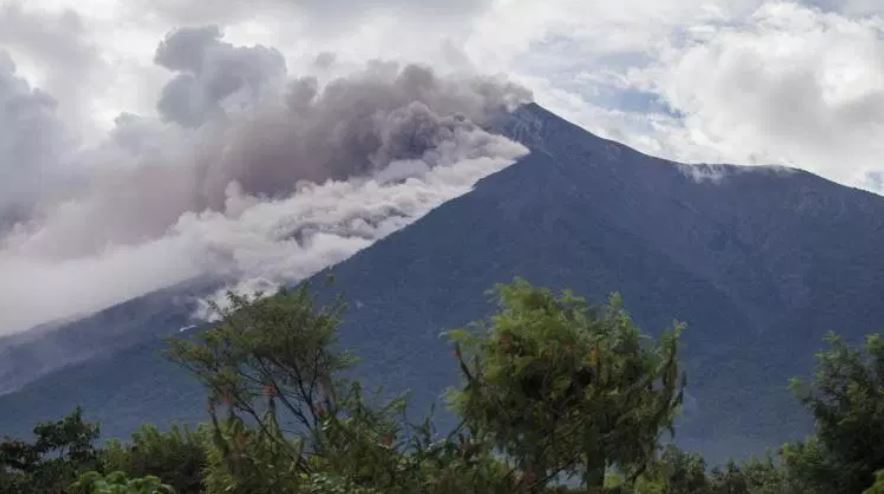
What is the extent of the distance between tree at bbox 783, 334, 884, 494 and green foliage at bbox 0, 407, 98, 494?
85.2 ft

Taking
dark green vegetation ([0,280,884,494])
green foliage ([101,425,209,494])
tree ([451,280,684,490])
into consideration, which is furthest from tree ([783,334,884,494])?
green foliage ([101,425,209,494])

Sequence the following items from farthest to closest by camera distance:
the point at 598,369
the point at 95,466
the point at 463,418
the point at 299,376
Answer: the point at 95,466, the point at 299,376, the point at 463,418, the point at 598,369

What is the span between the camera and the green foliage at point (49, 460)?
126ft

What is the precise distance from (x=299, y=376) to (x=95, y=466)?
17.9 m

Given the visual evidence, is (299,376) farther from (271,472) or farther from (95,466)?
(95,466)

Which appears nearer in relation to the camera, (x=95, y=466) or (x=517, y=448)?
(x=517, y=448)

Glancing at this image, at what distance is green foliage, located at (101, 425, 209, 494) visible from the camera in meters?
48.2

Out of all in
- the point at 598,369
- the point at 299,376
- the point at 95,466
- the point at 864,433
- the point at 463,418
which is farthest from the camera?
the point at 95,466

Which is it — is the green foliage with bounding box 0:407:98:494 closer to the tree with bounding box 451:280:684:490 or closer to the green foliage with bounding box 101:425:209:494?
the green foliage with bounding box 101:425:209:494

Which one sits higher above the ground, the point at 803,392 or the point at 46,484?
the point at 46,484

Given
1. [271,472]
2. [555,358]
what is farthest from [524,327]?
[271,472]

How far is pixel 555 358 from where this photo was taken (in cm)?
1844

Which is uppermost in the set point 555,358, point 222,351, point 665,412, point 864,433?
point 222,351

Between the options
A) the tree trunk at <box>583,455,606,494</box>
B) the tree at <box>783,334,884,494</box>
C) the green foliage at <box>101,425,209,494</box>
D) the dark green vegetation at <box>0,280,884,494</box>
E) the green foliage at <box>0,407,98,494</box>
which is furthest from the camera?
the green foliage at <box>101,425,209,494</box>
